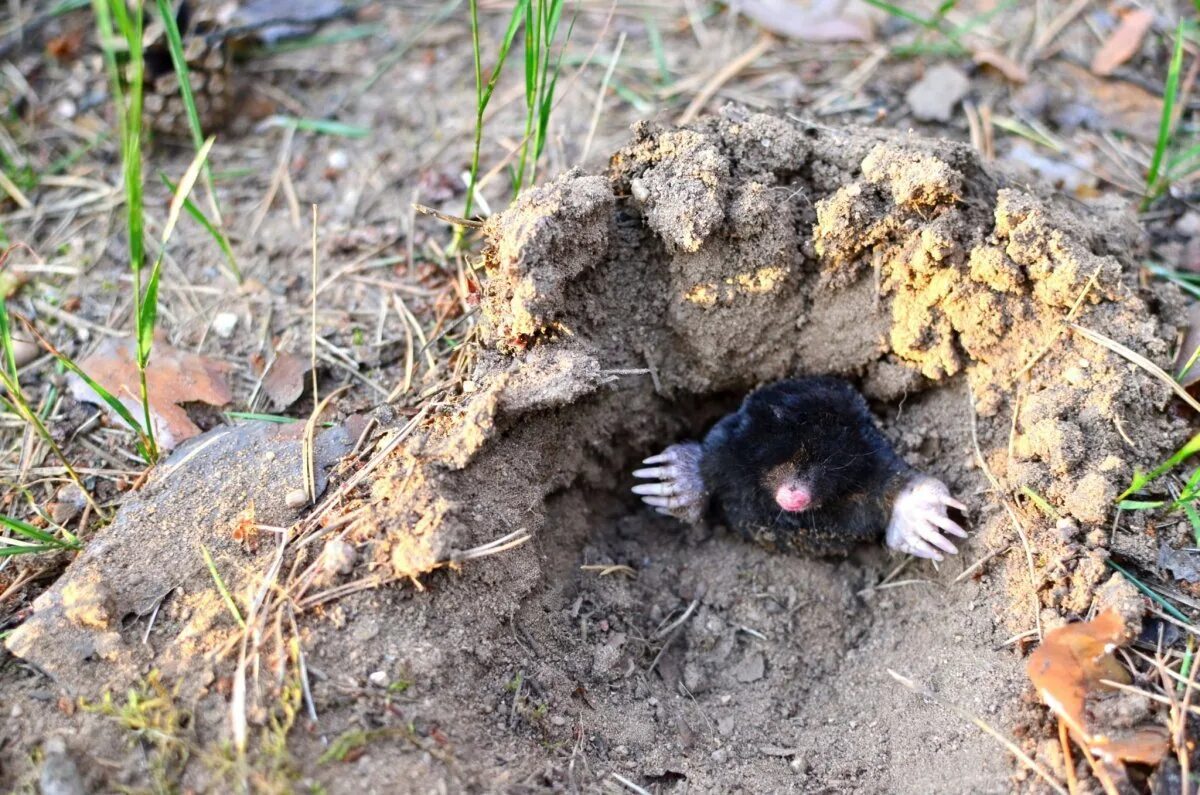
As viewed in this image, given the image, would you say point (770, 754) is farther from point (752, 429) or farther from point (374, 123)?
point (374, 123)

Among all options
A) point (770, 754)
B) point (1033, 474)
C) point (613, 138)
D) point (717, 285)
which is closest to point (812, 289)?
point (717, 285)

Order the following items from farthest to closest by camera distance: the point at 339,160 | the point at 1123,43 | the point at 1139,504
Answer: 1. the point at 1123,43
2. the point at 339,160
3. the point at 1139,504

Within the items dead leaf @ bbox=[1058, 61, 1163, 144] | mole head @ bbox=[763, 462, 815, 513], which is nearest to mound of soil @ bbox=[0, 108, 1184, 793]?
mole head @ bbox=[763, 462, 815, 513]

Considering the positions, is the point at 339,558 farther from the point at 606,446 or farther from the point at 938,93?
the point at 938,93

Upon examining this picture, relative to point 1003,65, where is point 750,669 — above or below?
below

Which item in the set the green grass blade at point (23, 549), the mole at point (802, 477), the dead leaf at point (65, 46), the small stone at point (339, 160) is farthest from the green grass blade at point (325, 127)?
the green grass blade at point (23, 549)

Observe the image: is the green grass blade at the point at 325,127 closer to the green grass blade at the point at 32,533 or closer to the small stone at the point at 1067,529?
the green grass blade at the point at 32,533

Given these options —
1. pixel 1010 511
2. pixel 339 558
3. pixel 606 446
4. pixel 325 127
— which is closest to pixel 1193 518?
pixel 1010 511
